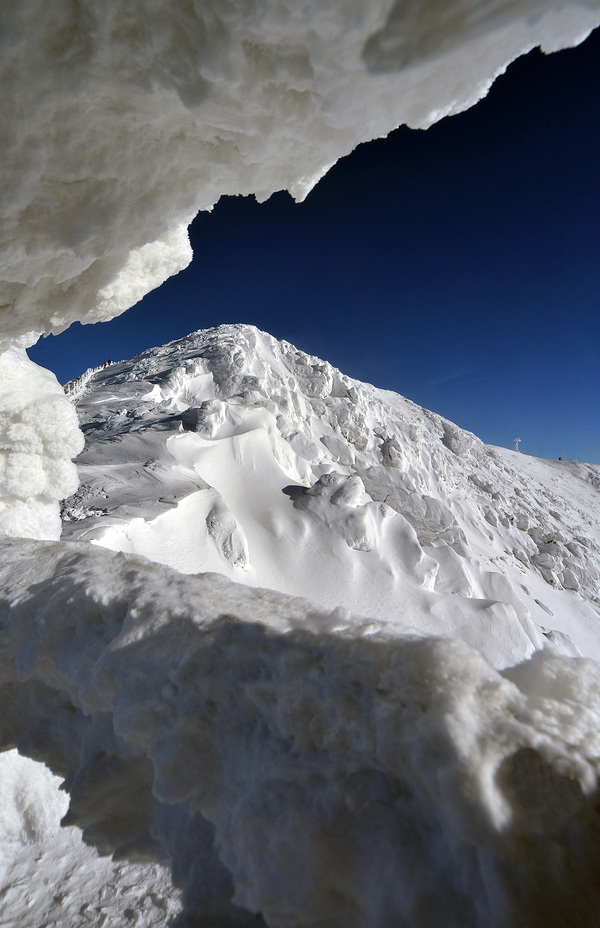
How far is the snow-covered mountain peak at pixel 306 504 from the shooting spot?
29.3 feet

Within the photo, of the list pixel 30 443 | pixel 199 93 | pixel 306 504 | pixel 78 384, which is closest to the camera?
pixel 199 93

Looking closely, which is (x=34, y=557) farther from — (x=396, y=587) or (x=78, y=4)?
(x=396, y=587)

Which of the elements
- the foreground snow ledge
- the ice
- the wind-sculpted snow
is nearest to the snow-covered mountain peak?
the foreground snow ledge

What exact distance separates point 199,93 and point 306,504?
10103 millimetres

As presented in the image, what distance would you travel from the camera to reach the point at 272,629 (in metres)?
1.52

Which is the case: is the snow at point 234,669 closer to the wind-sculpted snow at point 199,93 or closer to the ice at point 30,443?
the wind-sculpted snow at point 199,93

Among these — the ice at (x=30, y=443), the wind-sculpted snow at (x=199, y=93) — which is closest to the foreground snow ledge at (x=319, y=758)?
the wind-sculpted snow at (x=199, y=93)

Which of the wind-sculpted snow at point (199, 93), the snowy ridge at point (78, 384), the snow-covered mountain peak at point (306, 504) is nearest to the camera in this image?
the wind-sculpted snow at point (199, 93)

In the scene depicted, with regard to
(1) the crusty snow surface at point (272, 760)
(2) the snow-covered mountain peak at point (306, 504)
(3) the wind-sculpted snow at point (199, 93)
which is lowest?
(2) the snow-covered mountain peak at point (306, 504)

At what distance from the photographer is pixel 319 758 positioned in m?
1.23

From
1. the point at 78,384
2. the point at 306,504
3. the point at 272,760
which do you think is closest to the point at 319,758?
the point at 272,760

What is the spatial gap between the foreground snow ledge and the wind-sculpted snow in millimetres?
1881

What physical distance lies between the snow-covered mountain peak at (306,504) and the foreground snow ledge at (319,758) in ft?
1.33

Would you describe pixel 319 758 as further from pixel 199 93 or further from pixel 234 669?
pixel 199 93
